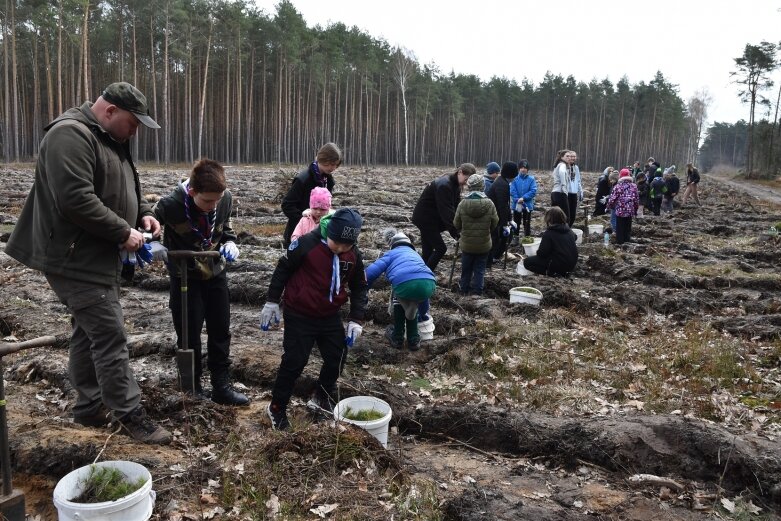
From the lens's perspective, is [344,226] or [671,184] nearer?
[344,226]

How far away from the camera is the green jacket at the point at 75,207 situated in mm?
3244

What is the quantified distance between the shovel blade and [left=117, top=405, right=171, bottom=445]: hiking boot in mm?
665

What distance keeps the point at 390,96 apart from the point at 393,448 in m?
65.2

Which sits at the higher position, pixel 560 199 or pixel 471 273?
pixel 560 199

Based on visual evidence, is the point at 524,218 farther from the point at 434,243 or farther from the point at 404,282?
the point at 404,282

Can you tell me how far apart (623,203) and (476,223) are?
6047mm

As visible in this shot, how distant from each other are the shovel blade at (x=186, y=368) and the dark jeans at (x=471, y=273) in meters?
5.14

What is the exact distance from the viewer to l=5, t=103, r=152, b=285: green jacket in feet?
10.6

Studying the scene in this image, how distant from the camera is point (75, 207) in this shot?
324cm

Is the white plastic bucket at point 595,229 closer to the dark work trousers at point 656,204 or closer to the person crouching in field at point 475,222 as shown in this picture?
the dark work trousers at point 656,204

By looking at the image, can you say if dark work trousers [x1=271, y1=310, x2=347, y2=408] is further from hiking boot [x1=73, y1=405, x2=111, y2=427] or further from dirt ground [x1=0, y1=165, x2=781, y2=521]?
hiking boot [x1=73, y1=405, x2=111, y2=427]

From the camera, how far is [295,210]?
6504 millimetres

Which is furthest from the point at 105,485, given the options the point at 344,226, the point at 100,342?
the point at 344,226

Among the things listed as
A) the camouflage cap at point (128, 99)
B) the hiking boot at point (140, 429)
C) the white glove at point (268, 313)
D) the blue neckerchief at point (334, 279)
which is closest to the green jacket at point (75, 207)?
the camouflage cap at point (128, 99)
